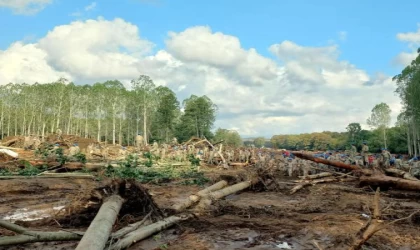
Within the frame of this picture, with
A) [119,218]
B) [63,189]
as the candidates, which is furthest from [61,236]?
[63,189]

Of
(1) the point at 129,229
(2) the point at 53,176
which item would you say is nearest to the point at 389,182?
(1) the point at 129,229

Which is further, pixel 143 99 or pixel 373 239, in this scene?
pixel 143 99

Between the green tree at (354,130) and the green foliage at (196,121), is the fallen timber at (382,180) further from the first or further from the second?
the green tree at (354,130)

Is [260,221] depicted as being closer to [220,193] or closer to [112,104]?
[220,193]

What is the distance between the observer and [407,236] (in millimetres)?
6102

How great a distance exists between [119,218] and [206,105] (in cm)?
5105

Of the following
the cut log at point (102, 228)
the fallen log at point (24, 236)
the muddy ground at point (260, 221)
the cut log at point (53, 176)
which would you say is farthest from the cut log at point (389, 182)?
the cut log at point (53, 176)

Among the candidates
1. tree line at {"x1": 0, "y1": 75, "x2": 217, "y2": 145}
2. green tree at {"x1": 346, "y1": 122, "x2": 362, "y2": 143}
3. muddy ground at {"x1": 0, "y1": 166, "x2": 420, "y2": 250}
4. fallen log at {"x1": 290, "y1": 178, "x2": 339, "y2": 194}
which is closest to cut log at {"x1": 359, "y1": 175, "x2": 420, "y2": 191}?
muddy ground at {"x1": 0, "y1": 166, "x2": 420, "y2": 250}

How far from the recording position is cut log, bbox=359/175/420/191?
10.1m

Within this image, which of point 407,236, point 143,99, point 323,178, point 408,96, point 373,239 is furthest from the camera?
point 143,99

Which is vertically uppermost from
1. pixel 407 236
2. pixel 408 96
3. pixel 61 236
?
pixel 408 96

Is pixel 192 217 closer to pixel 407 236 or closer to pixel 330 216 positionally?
pixel 330 216

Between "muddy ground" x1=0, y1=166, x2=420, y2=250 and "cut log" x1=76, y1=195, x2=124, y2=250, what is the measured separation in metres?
0.49

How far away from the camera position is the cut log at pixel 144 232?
4.92 meters
